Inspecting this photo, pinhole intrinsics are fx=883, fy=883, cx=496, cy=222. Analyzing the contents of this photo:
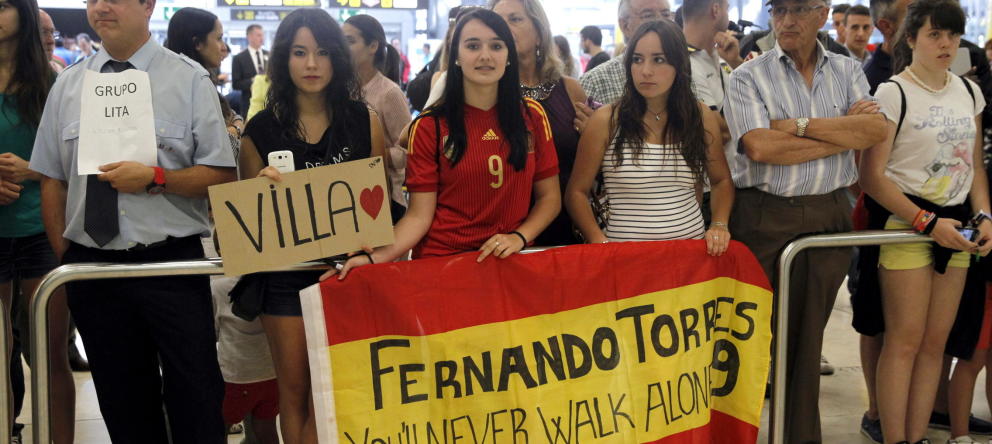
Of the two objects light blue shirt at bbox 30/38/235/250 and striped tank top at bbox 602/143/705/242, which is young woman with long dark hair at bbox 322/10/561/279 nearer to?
striped tank top at bbox 602/143/705/242

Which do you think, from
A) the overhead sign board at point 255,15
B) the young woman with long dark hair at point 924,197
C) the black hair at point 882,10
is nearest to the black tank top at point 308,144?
the young woman with long dark hair at point 924,197

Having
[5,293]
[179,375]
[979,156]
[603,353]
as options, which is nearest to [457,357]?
[603,353]

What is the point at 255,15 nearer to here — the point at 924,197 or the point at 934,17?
the point at 934,17

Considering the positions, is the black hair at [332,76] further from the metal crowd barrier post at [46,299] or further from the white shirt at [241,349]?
the white shirt at [241,349]

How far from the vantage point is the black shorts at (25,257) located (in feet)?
11.4

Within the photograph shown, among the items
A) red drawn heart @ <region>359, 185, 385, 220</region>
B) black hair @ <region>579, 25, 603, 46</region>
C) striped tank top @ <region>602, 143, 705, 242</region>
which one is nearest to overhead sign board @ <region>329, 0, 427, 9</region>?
black hair @ <region>579, 25, 603, 46</region>

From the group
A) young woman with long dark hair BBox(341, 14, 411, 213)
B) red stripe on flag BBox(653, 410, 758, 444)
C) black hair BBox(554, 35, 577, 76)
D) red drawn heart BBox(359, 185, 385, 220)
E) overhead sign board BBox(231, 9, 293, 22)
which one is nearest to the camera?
red drawn heart BBox(359, 185, 385, 220)

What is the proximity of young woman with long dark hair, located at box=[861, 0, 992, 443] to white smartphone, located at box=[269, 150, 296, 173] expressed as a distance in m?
2.25

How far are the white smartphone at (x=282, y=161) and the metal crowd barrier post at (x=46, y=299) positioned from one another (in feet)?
1.02

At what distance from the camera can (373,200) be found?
2686 millimetres

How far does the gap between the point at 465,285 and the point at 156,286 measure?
988mm

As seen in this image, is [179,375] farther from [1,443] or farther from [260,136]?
[260,136]

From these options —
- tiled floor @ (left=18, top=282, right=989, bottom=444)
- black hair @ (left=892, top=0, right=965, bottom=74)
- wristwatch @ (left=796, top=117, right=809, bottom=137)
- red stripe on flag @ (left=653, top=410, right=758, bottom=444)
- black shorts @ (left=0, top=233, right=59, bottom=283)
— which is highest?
black hair @ (left=892, top=0, right=965, bottom=74)

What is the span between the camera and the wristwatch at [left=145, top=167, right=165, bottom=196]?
2727mm
